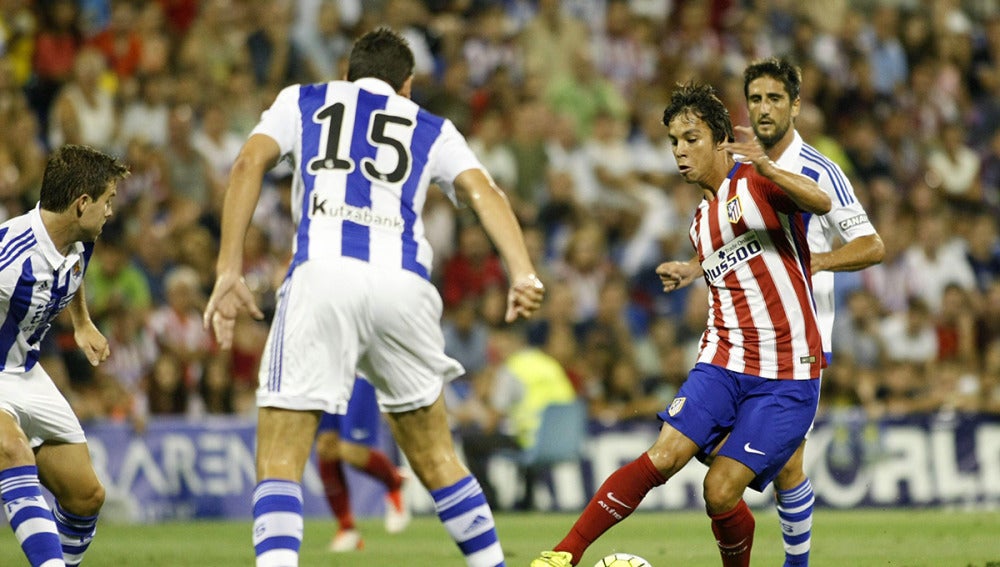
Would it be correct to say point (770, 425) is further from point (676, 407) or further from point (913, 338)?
point (913, 338)

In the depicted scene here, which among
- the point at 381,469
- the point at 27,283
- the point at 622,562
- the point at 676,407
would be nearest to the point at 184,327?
the point at 381,469

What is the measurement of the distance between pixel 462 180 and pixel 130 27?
11.5m

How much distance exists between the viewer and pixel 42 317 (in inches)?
279

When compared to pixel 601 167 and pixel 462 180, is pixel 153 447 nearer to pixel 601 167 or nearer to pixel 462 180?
pixel 601 167

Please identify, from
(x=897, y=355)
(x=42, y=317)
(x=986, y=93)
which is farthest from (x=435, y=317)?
(x=986, y=93)

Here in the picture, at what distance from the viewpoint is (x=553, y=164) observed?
56.6 feet

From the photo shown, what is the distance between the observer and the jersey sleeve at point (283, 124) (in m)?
6.05

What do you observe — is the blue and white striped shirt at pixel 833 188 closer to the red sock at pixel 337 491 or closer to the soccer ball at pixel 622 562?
the soccer ball at pixel 622 562

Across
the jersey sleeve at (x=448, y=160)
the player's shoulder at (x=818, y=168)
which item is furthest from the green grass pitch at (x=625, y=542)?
the jersey sleeve at (x=448, y=160)

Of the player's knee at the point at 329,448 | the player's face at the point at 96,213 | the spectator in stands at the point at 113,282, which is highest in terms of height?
the player's face at the point at 96,213

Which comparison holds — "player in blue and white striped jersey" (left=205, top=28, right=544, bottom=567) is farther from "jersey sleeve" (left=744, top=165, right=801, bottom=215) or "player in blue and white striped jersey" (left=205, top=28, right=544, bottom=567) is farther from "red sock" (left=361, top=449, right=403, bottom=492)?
"red sock" (left=361, top=449, right=403, bottom=492)

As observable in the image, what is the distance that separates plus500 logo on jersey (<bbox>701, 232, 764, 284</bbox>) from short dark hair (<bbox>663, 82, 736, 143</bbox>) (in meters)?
0.52

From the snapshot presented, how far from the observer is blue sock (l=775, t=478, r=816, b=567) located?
754 centimetres

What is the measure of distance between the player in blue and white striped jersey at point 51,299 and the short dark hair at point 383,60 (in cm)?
146
